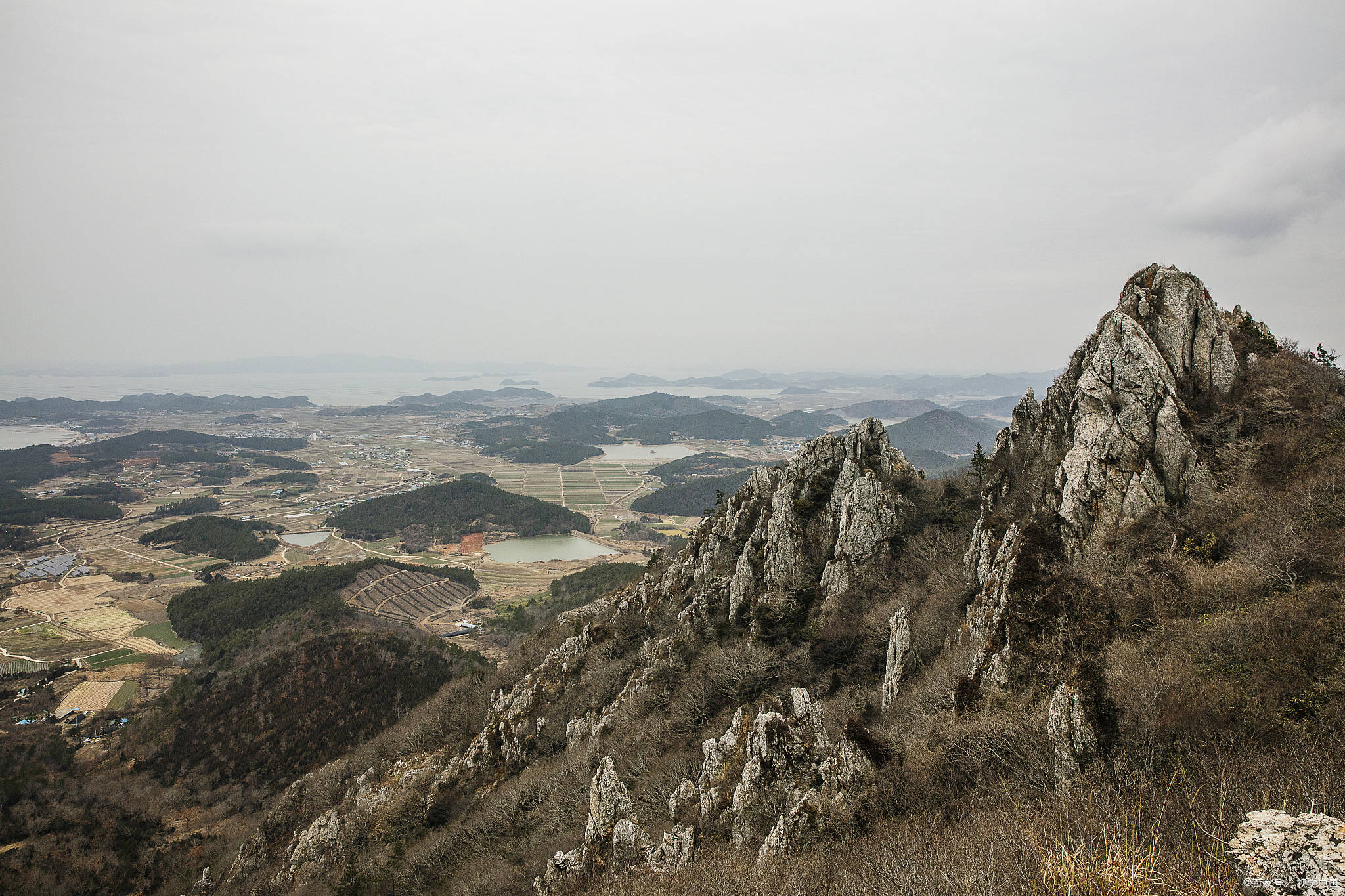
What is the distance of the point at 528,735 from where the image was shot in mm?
30344

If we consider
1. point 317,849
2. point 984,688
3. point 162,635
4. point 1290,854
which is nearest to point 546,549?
point 162,635

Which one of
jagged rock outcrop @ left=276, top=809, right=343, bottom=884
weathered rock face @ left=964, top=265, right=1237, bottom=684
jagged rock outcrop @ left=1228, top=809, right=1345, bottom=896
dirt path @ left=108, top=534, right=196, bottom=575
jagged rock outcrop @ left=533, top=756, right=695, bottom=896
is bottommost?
dirt path @ left=108, top=534, right=196, bottom=575

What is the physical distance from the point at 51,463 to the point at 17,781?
208 metres

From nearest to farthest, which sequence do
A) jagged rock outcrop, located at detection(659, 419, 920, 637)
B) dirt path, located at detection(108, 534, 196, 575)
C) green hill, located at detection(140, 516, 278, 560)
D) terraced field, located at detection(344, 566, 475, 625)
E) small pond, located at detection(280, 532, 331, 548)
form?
1. jagged rock outcrop, located at detection(659, 419, 920, 637)
2. terraced field, located at detection(344, 566, 475, 625)
3. dirt path, located at detection(108, 534, 196, 575)
4. green hill, located at detection(140, 516, 278, 560)
5. small pond, located at detection(280, 532, 331, 548)

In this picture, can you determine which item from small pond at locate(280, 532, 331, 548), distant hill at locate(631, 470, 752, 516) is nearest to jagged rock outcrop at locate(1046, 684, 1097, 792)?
distant hill at locate(631, 470, 752, 516)

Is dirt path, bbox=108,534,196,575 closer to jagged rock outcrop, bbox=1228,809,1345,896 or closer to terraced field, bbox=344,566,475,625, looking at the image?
terraced field, bbox=344,566,475,625

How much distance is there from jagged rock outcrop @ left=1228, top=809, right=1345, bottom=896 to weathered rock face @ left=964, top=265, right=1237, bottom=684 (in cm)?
951

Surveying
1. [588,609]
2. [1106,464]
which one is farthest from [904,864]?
[588,609]

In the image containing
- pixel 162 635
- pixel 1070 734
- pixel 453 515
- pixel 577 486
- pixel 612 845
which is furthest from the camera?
pixel 577 486

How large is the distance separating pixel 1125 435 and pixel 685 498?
137287 millimetres

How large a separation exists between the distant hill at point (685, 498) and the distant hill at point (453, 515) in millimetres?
19718

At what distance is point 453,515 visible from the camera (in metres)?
137

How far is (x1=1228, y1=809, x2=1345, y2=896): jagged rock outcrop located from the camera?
4609mm

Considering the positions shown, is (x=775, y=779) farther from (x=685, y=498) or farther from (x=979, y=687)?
(x=685, y=498)
